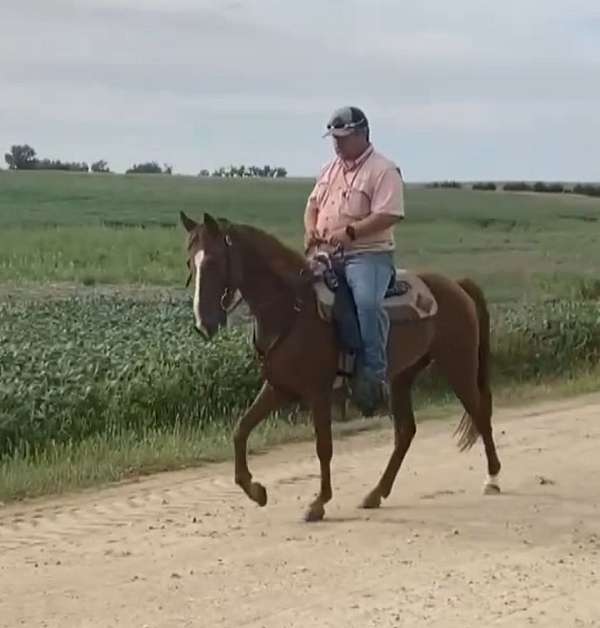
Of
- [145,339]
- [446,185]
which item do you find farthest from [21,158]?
[145,339]

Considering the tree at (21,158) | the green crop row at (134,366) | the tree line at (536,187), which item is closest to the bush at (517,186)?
the tree line at (536,187)

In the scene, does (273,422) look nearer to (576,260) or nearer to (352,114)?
(352,114)

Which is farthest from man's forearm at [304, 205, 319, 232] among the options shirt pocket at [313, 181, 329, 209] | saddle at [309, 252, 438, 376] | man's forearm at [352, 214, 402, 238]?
man's forearm at [352, 214, 402, 238]

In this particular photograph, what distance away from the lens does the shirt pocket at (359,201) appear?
10078 millimetres

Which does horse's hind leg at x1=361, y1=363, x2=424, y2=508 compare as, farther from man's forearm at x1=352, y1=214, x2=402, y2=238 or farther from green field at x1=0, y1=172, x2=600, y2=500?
green field at x1=0, y1=172, x2=600, y2=500

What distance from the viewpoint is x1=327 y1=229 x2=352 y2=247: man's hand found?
33.0 ft

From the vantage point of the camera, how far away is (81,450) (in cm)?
1258

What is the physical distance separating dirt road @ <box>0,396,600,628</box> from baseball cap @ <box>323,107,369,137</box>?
2570mm

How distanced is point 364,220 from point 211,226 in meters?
1.07

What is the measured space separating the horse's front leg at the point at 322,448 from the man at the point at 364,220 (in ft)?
1.12

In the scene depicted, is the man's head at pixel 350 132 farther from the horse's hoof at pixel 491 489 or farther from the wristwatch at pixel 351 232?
the horse's hoof at pixel 491 489

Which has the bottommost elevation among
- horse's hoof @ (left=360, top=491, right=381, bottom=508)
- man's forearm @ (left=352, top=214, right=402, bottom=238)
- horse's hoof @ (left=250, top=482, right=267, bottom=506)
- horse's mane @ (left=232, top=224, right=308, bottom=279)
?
horse's hoof @ (left=360, top=491, right=381, bottom=508)

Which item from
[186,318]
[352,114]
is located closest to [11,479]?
[352,114]

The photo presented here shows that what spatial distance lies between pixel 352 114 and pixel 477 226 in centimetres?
4310
